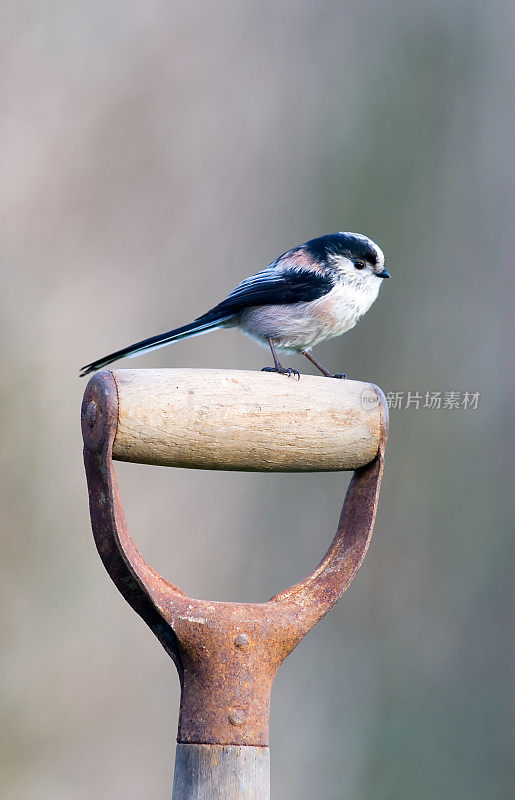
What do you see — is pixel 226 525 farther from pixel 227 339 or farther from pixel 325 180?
pixel 325 180

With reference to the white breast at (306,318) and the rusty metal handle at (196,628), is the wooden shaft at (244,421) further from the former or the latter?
the white breast at (306,318)

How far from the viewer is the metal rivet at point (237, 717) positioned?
1.00 m

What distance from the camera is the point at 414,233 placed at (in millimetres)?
2680

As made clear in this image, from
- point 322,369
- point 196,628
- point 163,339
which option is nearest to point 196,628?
point 196,628

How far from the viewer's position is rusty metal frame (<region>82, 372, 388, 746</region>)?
99 cm

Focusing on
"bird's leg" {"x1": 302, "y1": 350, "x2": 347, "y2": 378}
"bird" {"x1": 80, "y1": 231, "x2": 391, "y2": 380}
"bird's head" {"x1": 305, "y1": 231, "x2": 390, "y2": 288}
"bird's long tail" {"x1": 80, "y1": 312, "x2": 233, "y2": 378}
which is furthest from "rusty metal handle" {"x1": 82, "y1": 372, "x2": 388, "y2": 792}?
"bird's head" {"x1": 305, "y1": 231, "x2": 390, "y2": 288}

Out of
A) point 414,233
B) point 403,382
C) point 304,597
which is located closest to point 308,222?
point 414,233

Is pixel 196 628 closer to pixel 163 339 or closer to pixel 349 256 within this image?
pixel 163 339

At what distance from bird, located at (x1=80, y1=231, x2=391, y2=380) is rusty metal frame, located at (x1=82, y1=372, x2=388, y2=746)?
0.66 m

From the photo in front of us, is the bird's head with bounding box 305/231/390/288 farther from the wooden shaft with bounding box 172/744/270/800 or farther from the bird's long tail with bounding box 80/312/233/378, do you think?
the wooden shaft with bounding box 172/744/270/800

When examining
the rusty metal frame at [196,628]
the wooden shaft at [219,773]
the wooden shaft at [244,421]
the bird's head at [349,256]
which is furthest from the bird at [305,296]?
the wooden shaft at [219,773]

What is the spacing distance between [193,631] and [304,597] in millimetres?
151

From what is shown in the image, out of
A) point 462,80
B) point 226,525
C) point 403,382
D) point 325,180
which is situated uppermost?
point 462,80

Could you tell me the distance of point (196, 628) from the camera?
1.01 metres
